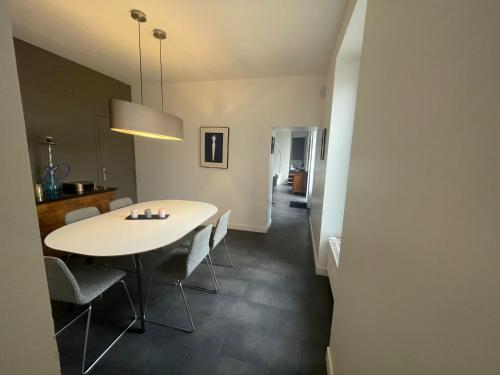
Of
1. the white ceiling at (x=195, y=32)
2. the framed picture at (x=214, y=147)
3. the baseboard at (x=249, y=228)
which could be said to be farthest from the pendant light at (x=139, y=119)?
the baseboard at (x=249, y=228)

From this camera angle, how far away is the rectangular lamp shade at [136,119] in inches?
67.2

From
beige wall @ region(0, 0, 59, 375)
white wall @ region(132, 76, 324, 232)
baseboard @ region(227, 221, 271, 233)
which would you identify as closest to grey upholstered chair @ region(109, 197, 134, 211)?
white wall @ region(132, 76, 324, 232)

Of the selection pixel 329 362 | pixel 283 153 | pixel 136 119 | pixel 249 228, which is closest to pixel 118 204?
pixel 136 119

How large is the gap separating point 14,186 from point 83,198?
2.86m

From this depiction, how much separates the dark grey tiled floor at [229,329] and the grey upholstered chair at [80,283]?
14cm

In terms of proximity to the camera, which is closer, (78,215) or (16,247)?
(16,247)

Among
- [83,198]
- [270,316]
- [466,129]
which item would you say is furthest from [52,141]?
[466,129]

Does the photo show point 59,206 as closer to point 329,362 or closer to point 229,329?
point 229,329

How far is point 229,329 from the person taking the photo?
1.63 m

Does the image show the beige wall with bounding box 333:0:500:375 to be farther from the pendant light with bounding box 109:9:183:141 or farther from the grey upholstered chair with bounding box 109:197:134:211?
the grey upholstered chair with bounding box 109:197:134:211

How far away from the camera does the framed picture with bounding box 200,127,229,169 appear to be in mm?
3676

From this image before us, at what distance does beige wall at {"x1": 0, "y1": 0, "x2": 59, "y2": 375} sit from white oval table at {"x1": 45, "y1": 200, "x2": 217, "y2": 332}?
2.90 feet

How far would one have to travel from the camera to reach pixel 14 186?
0.46 metres

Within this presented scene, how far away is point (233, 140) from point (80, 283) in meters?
2.86
